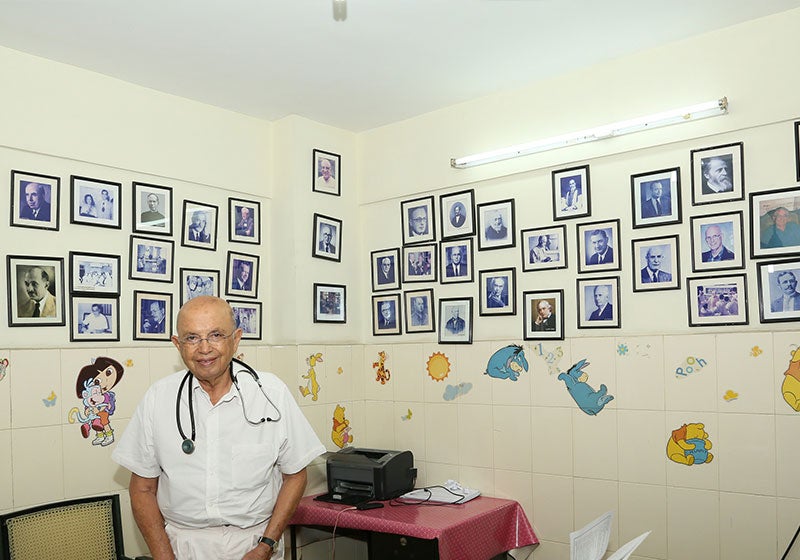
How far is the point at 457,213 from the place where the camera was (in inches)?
169

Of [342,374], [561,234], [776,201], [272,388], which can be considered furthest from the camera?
[342,374]

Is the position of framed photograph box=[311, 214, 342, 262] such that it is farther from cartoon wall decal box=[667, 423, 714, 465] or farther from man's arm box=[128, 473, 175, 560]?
cartoon wall decal box=[667, 423, 714, 465]

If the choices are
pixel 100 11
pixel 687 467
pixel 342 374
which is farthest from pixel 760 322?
pixel 100 11

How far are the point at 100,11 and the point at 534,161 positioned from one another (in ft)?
7.36

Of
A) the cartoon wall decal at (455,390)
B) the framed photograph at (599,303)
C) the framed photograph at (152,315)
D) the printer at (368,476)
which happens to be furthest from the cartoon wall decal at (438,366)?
the framed photograph at (152,315)

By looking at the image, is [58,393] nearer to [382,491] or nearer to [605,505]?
[382,491]

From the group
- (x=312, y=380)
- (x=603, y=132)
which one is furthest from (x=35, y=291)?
(x=603, y=132)

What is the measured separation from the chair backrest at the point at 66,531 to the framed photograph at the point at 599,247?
2.53 m

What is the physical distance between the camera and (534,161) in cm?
397

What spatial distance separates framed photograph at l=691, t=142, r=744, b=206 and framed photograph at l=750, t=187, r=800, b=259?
100 mm

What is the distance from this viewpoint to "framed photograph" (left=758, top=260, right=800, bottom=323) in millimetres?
3145

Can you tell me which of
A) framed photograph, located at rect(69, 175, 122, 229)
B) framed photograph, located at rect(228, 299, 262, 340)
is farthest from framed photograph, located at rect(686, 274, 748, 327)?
framed photograph, located at rect(69, 175, 122, 229)

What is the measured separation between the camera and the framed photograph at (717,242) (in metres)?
3.30

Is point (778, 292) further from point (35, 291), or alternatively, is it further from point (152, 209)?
point (35, 291)
